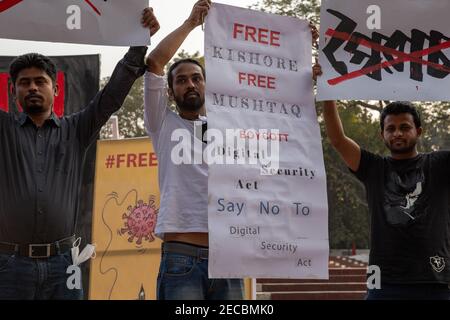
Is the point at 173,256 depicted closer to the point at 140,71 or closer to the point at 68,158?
the point at 68,158

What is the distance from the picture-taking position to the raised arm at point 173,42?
4.09m

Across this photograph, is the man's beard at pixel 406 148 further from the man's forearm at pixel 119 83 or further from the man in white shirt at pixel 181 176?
the man's forearm at pixel 119 83

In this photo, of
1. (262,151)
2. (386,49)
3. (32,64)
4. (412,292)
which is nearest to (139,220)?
(262,151)

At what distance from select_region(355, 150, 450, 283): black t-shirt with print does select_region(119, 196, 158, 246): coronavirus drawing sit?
3.47 metres

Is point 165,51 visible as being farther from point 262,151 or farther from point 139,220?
point 139,220

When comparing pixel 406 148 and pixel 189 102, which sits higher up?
pixel 189 102

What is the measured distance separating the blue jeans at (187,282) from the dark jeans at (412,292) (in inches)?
31.3

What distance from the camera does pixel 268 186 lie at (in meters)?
4.20

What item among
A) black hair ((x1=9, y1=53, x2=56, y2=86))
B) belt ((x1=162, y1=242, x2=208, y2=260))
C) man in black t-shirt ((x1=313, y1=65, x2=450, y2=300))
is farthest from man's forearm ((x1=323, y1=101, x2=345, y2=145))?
black hair ((x1=9, y1=53, x2=56, y2=86))

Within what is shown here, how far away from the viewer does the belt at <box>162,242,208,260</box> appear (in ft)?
12.8

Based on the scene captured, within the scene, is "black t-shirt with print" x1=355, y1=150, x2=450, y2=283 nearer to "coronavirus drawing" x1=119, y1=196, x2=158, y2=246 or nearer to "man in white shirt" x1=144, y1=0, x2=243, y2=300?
"man in white shirt" x1=144, y1=0, x2=243, y2=300

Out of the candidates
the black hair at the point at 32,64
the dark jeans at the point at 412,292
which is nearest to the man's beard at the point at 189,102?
the black hair at the point at 32,64

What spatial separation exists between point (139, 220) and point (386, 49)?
3.64 m

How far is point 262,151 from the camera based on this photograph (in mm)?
4230
